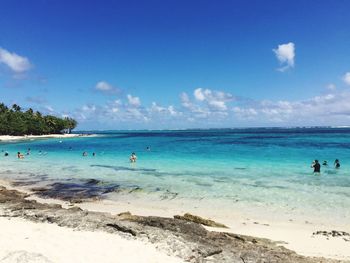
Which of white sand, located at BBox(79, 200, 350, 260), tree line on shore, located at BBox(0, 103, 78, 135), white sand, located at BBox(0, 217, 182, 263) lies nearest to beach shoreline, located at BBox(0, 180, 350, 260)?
white sand, located at BBox(79, 200, 350, 260)

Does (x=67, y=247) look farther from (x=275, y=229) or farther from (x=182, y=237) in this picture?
(x=275, y=229)

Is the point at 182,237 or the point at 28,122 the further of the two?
the point at 28,122

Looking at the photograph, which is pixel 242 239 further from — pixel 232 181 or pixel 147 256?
pixel 232 181

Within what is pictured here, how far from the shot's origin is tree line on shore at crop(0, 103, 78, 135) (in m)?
127

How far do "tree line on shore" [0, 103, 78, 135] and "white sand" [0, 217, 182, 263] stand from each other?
12622cm

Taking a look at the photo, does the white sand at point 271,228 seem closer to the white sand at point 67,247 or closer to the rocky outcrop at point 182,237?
the rocky outcrop at point 182,237

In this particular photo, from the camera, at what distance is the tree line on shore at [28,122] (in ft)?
417

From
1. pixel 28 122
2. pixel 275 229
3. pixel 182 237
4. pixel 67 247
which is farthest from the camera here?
pixel 28 122

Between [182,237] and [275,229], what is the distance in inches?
232

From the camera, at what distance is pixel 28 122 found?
Answer: 137000 millimetres

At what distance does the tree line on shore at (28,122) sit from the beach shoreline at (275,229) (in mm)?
117606

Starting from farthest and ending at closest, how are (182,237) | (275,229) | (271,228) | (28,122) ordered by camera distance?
(28,122), (271,228), (275,229), (182,237)

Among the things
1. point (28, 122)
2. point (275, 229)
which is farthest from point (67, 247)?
point (28, 122)

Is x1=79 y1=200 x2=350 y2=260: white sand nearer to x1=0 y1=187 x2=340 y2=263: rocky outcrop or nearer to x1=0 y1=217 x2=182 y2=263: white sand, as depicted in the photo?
x1=0 y1=187 x2=340 y2=263: rocky outcrop
